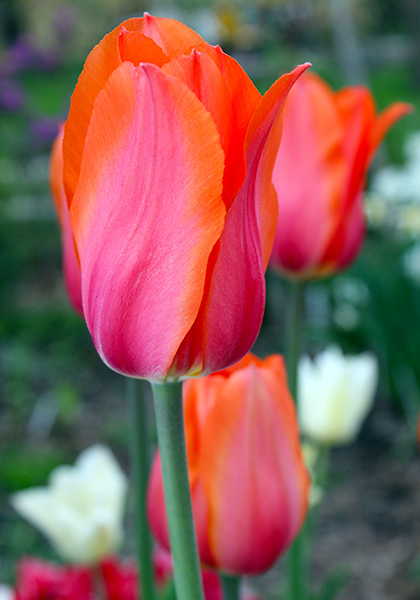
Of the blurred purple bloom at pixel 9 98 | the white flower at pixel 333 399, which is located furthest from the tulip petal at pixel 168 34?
the blurred purple bloom at pixel 9 98

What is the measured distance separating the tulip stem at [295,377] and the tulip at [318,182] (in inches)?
1.4

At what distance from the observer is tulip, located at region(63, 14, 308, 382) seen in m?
0.29

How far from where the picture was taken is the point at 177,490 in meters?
0.31

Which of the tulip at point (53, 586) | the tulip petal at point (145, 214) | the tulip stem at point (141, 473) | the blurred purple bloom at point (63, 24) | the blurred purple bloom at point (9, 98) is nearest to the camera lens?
the tulip petal at point (145, 214)

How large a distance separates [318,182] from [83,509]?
1.58ft

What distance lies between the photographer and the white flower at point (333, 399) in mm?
919

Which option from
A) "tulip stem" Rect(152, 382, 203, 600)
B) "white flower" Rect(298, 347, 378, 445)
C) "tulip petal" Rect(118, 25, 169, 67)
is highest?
"tulip petal" Rect(118, 25, 169, 67)

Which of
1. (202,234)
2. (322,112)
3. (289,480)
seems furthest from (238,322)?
(322,112)

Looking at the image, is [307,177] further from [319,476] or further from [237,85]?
[319,476]

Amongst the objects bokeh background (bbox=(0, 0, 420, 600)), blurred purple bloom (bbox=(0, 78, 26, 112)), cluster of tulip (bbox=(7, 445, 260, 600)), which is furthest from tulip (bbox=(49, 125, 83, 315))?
blurred purple bloom (bbox=(0, 78, 26, 112))

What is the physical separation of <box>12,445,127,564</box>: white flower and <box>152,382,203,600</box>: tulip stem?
0.51m

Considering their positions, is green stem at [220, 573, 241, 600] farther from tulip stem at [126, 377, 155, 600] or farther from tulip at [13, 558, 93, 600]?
tulip at [13, 558, 93, 600]

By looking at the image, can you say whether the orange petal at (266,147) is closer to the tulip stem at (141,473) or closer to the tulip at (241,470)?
the tulip at (241,470)

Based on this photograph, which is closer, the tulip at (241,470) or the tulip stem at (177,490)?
the tulip stem at (177,490)
